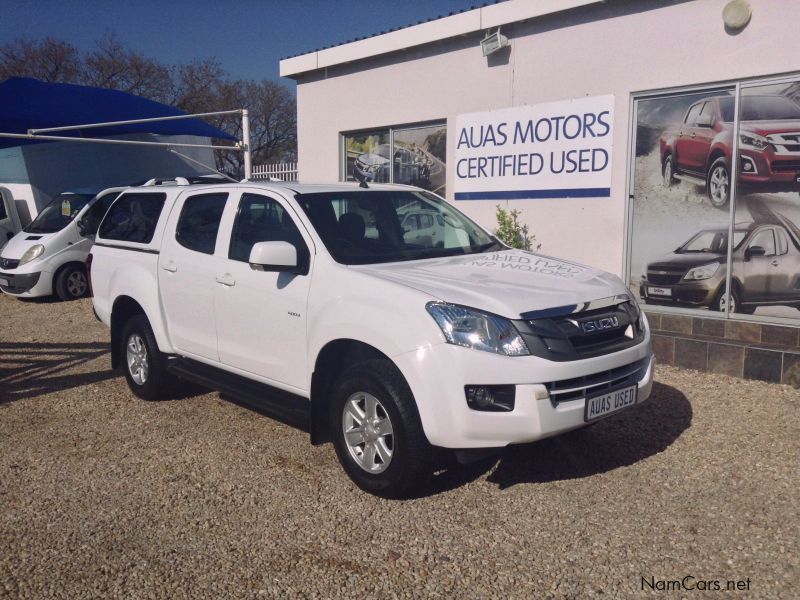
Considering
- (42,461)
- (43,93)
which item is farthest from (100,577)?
(43,93)

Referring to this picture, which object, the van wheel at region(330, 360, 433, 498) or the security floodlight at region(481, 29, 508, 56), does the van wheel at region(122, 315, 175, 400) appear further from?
the security floodlight at region(481, 29, 508, 56)

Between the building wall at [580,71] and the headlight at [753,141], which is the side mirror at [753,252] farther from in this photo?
the building wall at [580,71]

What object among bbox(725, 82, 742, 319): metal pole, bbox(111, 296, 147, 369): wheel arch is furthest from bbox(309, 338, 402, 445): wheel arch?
bbox(725, 82, 742, 319): metal pole

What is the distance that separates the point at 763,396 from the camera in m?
6.35

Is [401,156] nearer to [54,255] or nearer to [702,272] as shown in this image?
[702,272]

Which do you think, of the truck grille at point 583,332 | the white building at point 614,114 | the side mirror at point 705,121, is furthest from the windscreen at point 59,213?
the truck grille at point 583,332

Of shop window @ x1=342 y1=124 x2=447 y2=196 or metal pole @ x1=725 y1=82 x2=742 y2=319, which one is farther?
shop window @ x1=342 y1=124 x2=447 y2=196

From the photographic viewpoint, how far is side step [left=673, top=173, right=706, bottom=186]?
788 cm

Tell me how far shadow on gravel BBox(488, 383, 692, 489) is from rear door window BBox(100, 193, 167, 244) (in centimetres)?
357

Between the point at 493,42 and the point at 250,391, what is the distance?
20.0ft

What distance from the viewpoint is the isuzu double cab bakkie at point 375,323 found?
3.93 meters

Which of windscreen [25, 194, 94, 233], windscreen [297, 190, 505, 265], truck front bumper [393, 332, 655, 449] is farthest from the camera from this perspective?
windscreen [25, 194, 94, 233]

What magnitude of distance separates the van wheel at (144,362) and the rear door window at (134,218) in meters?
0.73

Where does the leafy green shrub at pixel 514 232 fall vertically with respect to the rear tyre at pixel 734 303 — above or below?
above
